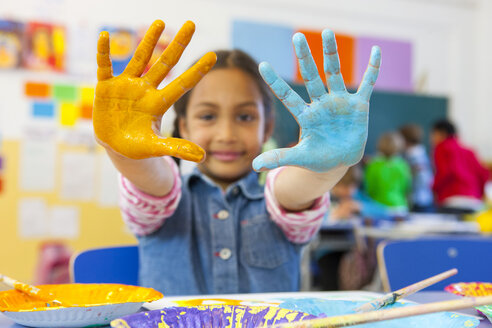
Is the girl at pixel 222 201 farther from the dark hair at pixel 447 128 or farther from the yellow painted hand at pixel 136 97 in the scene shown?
the dark hair at pixel 447 128

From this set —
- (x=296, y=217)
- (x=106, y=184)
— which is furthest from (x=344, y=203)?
(x=296, y=217)

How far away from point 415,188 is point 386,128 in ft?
1.97

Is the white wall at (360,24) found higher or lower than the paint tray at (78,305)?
higher

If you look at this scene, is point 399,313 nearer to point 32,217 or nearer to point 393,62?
point 32,217

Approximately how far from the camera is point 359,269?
2.37 meters

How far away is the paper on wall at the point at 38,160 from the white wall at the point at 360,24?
0.14 m

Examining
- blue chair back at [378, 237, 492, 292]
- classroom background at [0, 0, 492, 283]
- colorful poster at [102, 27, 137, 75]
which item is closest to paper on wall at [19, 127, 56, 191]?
classroom background at [0, 0, 492, 283]

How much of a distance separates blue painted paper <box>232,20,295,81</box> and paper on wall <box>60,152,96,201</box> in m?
1.52

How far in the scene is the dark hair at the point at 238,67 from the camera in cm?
107

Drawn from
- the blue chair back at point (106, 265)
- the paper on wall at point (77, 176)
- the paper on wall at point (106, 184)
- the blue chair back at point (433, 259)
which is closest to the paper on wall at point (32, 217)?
the paper on wall at point (77, 176)

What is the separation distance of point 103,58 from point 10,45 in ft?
10.2

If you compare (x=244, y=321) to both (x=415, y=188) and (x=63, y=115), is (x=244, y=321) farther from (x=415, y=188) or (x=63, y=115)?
(x=415, y=188)

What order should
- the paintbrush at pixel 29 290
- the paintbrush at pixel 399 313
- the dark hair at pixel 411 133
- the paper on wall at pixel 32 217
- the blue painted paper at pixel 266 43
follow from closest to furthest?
the paintbrush at pixel 399 313 < the paintbrush at pixel 29 290 < the paper on wall at pixel 32 217 < the blue painted paper at pixel 266 43 < the dark hair at pixel 411 133

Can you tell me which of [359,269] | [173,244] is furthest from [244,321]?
[359,269]
